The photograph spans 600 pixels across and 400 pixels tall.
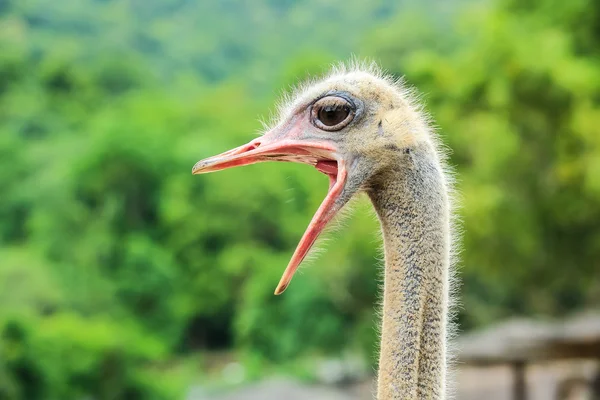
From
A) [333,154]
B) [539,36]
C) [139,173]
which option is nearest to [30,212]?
[139,173]

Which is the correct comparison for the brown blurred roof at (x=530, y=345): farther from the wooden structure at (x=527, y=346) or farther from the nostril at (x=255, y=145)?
the nostril at (x=255, y=145)

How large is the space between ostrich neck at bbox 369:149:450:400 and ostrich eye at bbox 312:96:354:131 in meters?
0.18

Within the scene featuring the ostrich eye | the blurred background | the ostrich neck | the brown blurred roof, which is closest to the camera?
the ostrich neck

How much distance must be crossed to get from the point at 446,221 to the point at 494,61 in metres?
10.7

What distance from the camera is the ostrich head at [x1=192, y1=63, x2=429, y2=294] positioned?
7.55ft

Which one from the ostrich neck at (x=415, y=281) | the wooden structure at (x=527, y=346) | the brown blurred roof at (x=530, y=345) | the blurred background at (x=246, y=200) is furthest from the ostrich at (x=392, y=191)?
the brown blurred roof at (x=530, y=345)

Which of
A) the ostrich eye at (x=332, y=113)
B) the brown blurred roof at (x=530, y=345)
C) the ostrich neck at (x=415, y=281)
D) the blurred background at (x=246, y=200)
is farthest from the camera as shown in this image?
the blurred background at (x=246, y=200)

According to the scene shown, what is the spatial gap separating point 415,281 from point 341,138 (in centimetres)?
43

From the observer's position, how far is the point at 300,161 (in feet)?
8.02

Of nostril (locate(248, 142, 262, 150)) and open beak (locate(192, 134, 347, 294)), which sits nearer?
open beak (locate(192, 134, 347, 294))

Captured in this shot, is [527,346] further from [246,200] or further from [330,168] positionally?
[246,200]

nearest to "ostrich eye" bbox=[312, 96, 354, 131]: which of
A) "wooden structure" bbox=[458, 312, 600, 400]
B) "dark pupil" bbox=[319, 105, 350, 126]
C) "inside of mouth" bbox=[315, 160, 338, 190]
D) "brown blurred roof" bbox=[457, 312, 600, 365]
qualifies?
"dark pupil" bbox=[319, 105, 350, 126]

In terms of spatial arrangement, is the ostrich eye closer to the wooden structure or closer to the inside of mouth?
the inside of mouth

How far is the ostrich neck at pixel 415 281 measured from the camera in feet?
7.31
